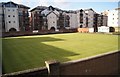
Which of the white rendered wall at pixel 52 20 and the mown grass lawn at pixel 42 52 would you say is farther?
the white rendered wall at pixel 52 20

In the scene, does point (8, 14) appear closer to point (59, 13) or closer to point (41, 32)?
point (41, 32)

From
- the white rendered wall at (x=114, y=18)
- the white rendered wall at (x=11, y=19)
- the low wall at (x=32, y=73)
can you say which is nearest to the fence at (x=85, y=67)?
the low wall at (x=32, y=73)

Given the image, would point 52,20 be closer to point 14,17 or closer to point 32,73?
point 14,17

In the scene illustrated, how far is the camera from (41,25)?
A: 143ft

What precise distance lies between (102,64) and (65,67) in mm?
3725

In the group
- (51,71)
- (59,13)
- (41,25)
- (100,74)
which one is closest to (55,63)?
(51,71)

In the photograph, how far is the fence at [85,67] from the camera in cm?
793

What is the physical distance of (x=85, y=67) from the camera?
9797mm

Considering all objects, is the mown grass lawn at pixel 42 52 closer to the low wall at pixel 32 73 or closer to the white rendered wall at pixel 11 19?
the low wall at pixel 32 73

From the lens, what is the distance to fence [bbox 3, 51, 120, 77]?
312 inches

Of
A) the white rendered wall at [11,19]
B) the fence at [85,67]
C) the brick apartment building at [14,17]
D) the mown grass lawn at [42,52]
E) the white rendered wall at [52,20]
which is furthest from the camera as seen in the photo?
the white rendered wall at [52,20]

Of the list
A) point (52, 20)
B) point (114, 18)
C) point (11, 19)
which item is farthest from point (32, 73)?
point (114, 18)

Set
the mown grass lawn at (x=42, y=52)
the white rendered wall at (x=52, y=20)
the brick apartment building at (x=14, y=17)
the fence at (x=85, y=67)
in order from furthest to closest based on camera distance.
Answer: the white rendered wall at (x=52, y=20) < the brick apartment building at (x=14, y=17) < the mown grass lawn at (x=42, y=52) < the fence at (x=85, y=67)

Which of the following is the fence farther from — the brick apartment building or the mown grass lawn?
the brick apartment building
